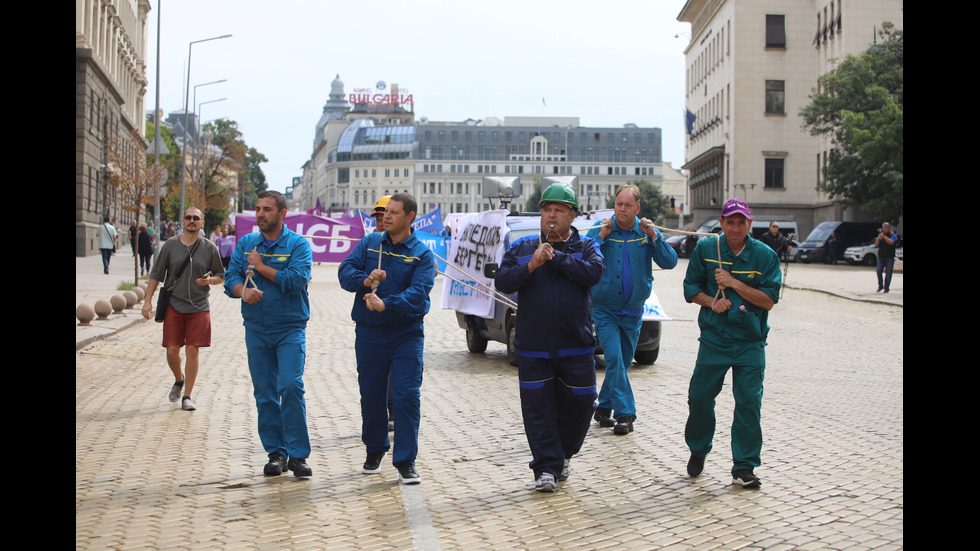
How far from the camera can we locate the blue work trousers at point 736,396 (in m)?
6.22

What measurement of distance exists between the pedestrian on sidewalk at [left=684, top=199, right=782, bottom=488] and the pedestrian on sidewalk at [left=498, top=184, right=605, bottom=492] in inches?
26.7

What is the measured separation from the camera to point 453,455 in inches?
283

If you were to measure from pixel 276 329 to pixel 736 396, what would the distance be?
2.89m

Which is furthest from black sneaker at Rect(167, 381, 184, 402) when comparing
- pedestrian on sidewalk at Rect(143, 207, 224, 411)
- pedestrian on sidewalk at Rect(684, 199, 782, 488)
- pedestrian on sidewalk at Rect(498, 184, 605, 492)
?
pedestrian on sidewalk at Rect(684, 199, 782, 488)

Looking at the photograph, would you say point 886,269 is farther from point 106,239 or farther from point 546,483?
point 546,483

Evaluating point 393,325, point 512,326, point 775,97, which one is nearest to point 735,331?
point 393,325

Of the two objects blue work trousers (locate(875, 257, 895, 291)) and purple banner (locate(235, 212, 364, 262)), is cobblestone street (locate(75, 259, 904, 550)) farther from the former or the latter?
blue work trousers (locate(875, 257, 895, 291))

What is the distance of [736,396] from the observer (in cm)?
636

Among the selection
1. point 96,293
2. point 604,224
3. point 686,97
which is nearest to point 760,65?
point 686,97

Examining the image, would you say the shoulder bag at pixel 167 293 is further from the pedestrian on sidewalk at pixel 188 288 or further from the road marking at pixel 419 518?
the road marking at pixel 419 518

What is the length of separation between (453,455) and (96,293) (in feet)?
63.2

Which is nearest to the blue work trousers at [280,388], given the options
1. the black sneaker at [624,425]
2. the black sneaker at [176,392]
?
the black sneaker at [624,425]
